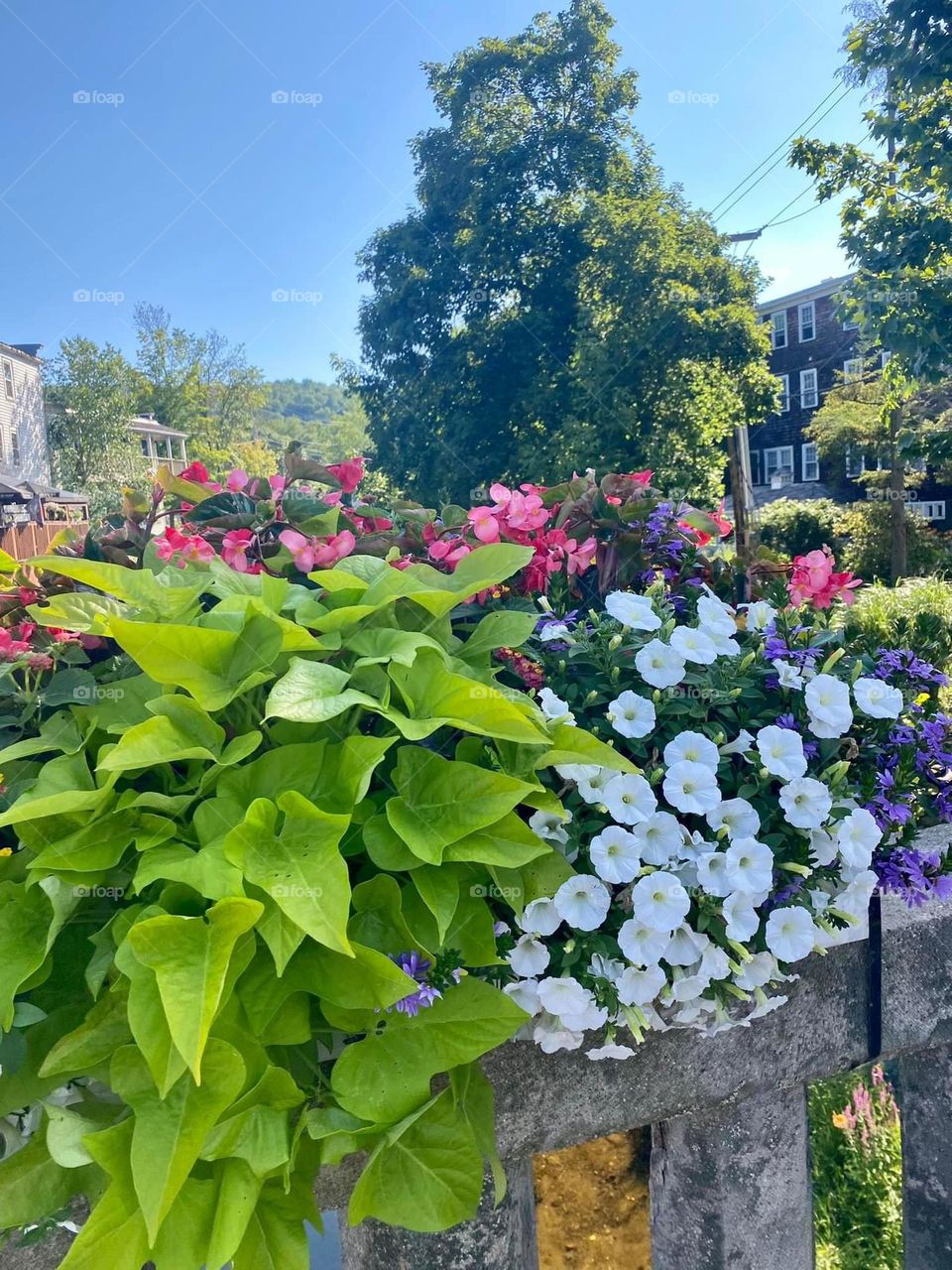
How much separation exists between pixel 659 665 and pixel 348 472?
0.82 meters

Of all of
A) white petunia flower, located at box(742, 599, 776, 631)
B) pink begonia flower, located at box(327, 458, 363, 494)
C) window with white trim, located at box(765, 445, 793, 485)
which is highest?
window with white trim, located at box(765, 445, 793, 485)

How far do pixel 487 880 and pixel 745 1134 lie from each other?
737mm

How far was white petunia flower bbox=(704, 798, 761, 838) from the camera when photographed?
3.84ft

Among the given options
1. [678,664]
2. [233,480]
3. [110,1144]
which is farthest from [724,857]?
[233,480]

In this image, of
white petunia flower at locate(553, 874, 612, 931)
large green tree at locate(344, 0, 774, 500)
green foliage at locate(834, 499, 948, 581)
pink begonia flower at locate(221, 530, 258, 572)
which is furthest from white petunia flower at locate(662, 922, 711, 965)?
green foliage at locate(834, 499, 948, 581)

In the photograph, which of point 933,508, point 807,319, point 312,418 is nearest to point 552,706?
point 933,508

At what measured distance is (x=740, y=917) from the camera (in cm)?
114

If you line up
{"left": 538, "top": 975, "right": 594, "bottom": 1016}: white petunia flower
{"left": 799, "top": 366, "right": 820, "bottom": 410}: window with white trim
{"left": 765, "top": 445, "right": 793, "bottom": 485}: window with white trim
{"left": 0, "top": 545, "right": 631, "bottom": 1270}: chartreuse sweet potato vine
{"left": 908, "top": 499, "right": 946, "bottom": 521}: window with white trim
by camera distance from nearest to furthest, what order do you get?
{"left": 0, "top": 545, "right": 631, "bottom": 1270}: chartreuse sweet potato vine
{"left": 538, "top": 975, "right": 594, "bottom": 1016}: white petunia flower
{"left": 908, "top": 499, "right": 946, "bottom": 521}: window with white trim
{"left": 799, "top": 366, "right": 820, "bottom": 410}: window with white trim
{"left": 765, "top": 445, "right": 793, "bottom": 485}: window with white trim

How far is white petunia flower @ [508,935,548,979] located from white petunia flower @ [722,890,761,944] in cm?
24

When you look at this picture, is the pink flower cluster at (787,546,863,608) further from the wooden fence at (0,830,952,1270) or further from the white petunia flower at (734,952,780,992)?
the white petunia flower at (734,952,780,992)

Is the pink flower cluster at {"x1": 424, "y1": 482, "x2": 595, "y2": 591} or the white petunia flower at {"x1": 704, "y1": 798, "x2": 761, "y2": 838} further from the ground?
the pink flower cluster at {"x1": 424, "y1": 482, "x2": 595, "y2": 591}

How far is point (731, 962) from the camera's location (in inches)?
45.7

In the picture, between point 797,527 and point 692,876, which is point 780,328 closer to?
point 797,527

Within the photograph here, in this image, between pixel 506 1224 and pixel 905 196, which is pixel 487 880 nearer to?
pixel 506 1224
